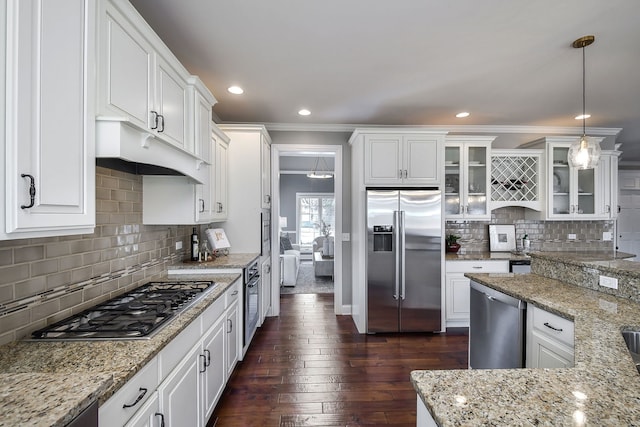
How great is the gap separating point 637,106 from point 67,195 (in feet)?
17.2

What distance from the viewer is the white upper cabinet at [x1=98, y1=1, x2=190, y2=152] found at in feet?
4.25

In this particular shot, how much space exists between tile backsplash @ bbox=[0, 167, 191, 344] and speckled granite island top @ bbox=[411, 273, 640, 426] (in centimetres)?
159

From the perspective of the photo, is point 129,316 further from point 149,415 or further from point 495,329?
point 495,329

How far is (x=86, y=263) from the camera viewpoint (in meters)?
1.60

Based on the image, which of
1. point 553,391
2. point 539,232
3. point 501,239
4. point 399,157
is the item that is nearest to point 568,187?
point 539,232

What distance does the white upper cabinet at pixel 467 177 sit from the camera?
12.4 feet

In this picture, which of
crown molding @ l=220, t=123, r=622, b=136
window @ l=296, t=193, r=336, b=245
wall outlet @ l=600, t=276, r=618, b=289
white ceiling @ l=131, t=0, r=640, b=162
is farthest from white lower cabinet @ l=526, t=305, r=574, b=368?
window @ l=296, t=193, r=336, b=245

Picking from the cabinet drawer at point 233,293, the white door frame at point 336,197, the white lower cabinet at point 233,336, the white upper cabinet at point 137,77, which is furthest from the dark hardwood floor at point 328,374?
the white upper cabinet at point 137,77

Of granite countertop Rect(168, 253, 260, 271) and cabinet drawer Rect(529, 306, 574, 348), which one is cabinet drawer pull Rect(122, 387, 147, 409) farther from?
cabinet drawer Rect(529, 306, 574, 348)

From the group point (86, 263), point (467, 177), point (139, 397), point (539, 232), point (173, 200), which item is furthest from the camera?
point (539, 232)

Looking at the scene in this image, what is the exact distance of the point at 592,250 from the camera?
165 inches

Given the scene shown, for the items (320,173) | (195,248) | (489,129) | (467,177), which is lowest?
(195,248)

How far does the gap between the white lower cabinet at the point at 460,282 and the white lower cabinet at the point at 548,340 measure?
1.81 metres

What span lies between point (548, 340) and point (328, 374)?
167 cm
